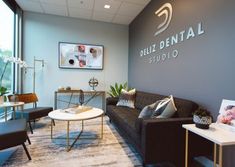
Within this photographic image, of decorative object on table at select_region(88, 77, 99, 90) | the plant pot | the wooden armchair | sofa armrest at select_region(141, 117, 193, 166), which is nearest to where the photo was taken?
the plant pot

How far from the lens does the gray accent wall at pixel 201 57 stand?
170 cm

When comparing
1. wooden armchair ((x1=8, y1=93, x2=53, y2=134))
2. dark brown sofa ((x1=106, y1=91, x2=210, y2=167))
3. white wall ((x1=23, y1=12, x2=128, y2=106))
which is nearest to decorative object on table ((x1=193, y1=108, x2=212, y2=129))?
dark brown sofa ((x1=106, y1=91, x2=210, y2=167))

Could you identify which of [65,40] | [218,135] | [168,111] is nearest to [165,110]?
[168,111]

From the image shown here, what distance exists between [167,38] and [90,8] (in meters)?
2.20

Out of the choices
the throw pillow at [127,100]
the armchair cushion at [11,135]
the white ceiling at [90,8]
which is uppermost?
the white ceiling at [90,8]

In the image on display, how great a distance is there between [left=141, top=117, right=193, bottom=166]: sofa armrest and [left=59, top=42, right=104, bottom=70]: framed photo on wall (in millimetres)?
3295

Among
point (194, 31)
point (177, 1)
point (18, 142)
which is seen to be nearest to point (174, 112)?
point (194, 31)

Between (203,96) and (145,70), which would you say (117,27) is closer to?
(145,70)

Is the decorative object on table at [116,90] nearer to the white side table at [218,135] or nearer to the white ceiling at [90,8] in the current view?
the white ceiling at [90,8]

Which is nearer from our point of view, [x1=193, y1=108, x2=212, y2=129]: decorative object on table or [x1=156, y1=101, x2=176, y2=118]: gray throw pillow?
[x1=193, y1=108, x2=212, y2=129]: decorative object on table

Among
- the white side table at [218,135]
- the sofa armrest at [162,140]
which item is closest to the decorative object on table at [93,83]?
the sofa armrest at [162,140]

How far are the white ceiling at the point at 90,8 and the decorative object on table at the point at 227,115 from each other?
2866 mm

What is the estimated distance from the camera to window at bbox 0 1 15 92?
130 inches

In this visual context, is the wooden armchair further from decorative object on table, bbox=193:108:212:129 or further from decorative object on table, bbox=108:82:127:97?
decorative object on table, bbox=193:108:212:129
